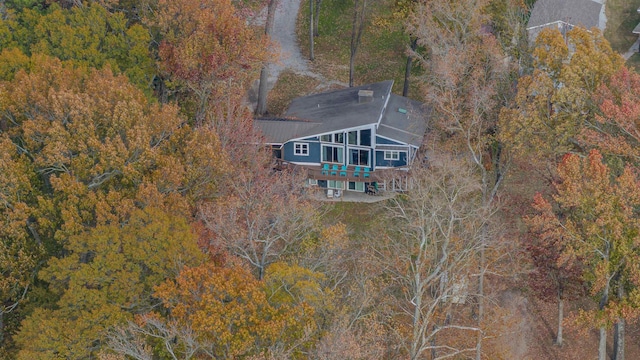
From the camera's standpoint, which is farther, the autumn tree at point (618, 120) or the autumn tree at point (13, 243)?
the autumn tree at point (618, 120)

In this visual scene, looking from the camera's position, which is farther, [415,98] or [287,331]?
[415,98]

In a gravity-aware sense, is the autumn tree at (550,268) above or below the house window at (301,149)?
below

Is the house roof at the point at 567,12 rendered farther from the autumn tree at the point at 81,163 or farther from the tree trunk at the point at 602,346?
the autumn tree at the point at 81,163

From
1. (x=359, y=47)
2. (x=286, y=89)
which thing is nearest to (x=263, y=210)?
(x=286, y=89)

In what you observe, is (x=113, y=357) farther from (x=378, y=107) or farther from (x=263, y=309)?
(x=378, y=107)

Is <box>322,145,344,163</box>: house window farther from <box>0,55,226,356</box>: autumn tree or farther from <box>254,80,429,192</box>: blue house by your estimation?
<box>0,55,226,356</box>: autumn tree

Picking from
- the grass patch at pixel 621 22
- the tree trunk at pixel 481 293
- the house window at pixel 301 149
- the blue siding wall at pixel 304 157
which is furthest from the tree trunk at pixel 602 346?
the grass patch at pixel 621 22

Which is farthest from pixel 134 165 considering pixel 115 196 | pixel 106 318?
pixel 106 318
